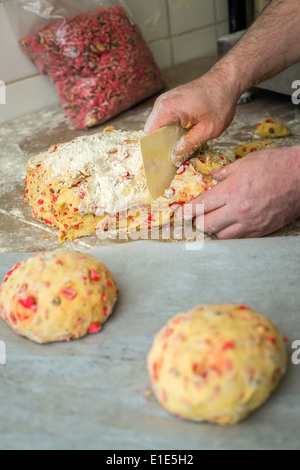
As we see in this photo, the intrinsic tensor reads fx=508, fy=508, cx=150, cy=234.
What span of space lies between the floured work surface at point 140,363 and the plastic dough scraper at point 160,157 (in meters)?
0.20

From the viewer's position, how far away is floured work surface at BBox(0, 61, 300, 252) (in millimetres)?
1535

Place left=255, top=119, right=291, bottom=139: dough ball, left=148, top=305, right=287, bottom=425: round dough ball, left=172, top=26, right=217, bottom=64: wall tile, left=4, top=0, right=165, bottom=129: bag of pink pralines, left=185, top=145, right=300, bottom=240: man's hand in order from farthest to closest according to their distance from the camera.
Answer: left=172, top=26, right=217, bottom=64: wall tile, left=4, top=0, right=165, bottom=129: bag of pink pralines, left=255, top=119, right=291, bottom=139: dough ball, left=185, top=145, right=300, bottom=240: man's hand, left=148, top=305, right=287, bottom=425: round dough ball

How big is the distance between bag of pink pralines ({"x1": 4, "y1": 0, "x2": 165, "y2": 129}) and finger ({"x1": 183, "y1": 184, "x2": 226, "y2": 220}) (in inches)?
36.2

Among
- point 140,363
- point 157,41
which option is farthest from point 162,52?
point 140,363

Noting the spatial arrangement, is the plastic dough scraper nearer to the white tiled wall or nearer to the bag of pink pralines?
the bag of pink pralines

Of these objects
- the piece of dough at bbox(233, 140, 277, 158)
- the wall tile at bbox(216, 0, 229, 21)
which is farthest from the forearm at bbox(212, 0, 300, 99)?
the wall tile at bbox(216, 0, 229, 21)

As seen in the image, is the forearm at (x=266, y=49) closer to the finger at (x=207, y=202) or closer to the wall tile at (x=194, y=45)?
the finger at (x=207, y=202)

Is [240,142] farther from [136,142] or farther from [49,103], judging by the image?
[49,103]

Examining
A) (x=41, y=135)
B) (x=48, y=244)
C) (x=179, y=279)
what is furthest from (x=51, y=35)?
(x=179, y=279)

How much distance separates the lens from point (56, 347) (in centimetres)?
110

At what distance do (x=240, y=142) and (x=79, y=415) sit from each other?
1.30 m

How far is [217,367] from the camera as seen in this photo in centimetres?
85

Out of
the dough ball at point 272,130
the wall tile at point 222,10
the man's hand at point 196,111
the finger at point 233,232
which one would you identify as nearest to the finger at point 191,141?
the man's hand at point 196,111

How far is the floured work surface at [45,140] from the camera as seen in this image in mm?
1535
